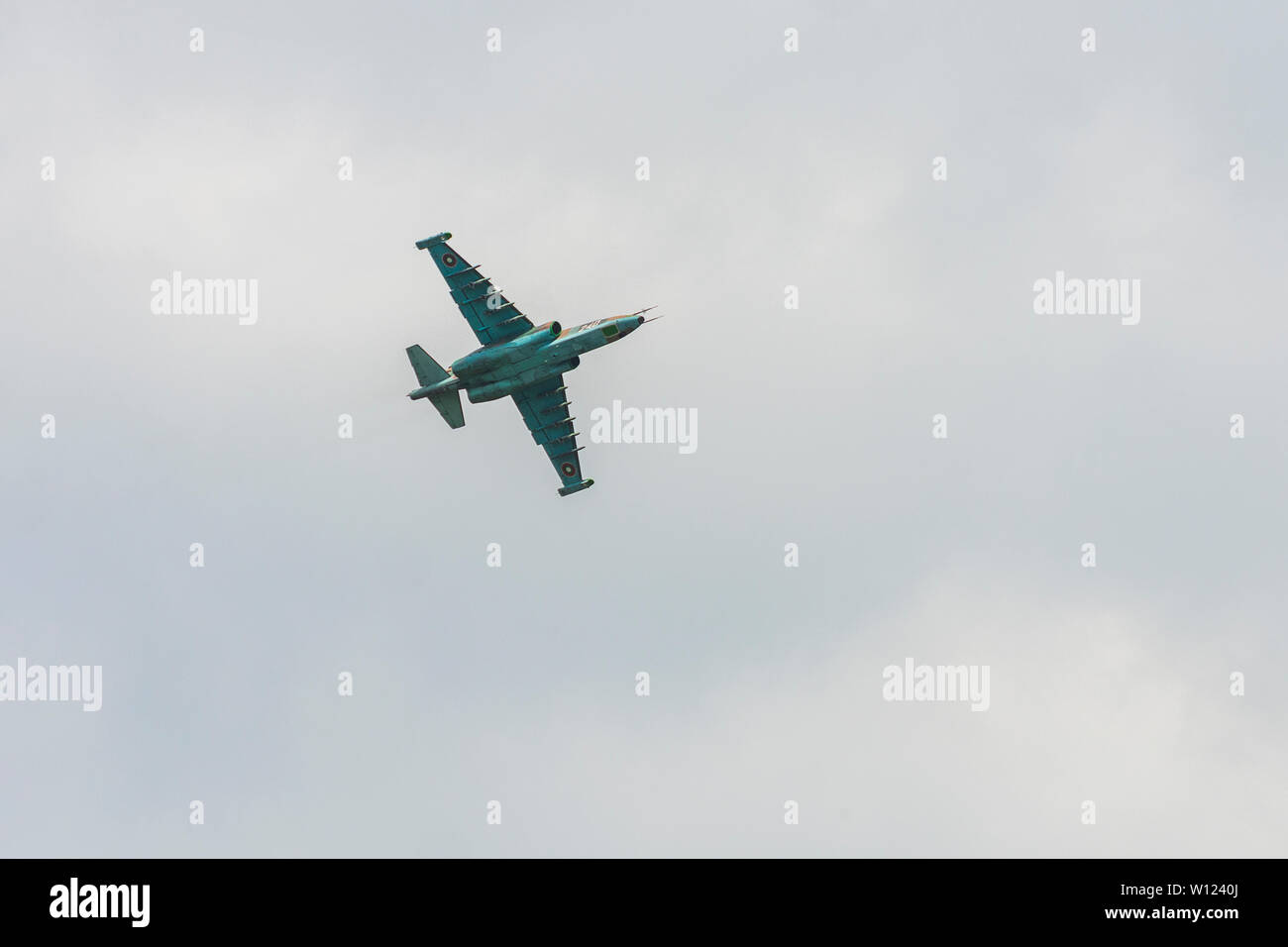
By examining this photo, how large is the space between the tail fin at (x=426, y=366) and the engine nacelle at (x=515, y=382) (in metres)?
2.39

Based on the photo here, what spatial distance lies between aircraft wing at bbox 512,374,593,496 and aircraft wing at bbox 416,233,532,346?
6.95m

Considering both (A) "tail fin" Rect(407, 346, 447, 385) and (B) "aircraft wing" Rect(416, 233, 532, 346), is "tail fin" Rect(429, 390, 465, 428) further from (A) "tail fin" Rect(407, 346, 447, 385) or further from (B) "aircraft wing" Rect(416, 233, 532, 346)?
(B) "aircraft wing" Rect(416, 233, 532, 346)

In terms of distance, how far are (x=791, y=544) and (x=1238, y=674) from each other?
31.4 metres

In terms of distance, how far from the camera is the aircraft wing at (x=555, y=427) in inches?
4481

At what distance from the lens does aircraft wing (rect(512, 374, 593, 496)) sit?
373 feet

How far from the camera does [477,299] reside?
10688 centimetres

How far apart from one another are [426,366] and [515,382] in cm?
606

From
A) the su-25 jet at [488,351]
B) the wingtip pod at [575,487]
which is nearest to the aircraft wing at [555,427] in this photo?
the wingtip pod at [575,487]

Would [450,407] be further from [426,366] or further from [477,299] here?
[477,299]

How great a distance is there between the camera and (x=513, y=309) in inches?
4193

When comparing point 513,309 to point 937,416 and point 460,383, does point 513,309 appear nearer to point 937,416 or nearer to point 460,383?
point 460,383

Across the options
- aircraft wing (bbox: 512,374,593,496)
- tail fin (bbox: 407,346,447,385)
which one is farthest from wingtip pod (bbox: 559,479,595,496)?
tail fin (bbox: 407,346,447,385)

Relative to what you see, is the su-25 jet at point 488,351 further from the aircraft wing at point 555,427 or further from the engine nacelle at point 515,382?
the aircraft wing at point 555,427
